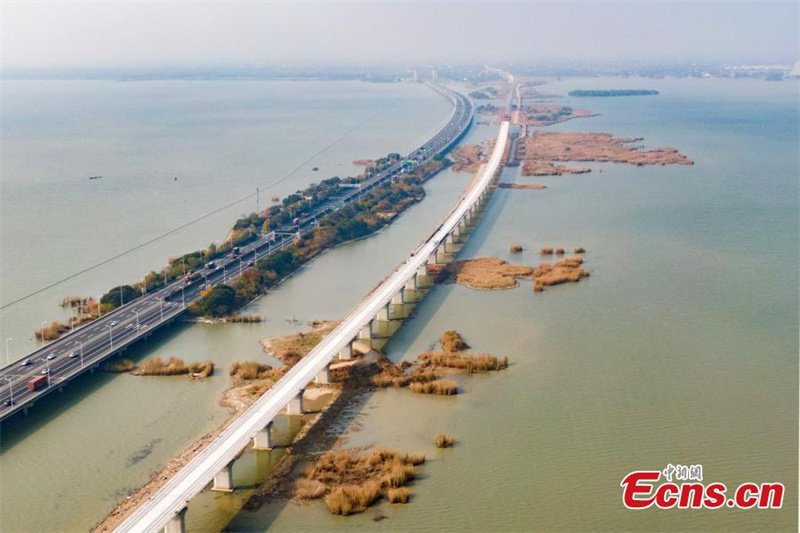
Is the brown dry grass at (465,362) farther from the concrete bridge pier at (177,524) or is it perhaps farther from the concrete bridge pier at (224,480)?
the concrete bridge pier at (177,524)

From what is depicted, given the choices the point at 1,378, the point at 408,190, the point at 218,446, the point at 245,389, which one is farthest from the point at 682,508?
the point at 408,190

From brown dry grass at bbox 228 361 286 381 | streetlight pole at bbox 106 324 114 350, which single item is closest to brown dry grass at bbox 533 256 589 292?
brown dry grass at bbox 228 361 286 381

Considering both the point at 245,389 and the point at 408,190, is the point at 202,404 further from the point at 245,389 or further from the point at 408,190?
the point at 408,190

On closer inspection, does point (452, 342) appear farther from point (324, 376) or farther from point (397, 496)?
point (397, 496)

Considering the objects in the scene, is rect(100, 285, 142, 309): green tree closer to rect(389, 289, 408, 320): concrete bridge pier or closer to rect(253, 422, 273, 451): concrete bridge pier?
rect(389, 289, 408, 320): concrete bridge pier

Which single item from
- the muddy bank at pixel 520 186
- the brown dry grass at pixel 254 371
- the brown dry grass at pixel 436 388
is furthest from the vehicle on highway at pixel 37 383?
the muddy bank at pixel 520 186

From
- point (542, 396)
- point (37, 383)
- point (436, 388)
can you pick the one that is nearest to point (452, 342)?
point (436, 388)
